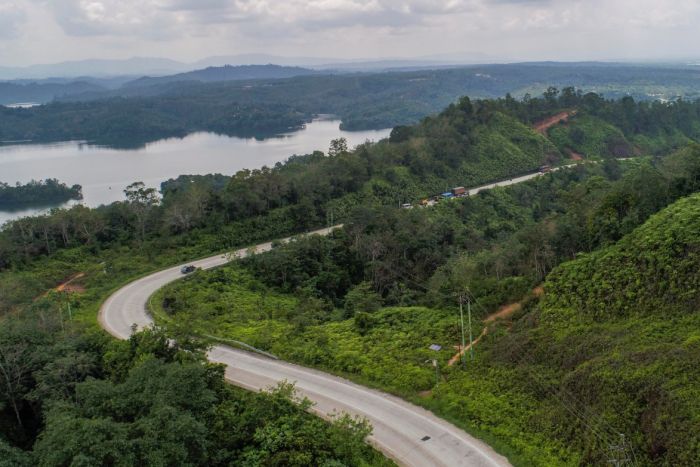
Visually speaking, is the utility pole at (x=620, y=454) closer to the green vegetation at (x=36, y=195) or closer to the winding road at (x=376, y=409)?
the winding road at (x=376, y=409)

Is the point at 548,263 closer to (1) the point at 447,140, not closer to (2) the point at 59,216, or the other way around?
(2) the point at 59,216

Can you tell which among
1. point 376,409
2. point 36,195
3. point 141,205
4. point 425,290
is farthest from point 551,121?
point 36,195

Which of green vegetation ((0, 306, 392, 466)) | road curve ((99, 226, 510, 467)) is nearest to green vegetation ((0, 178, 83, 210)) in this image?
road curve ((99, 226, 510, 467))

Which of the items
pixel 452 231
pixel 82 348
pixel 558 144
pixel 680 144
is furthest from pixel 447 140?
pixel 82 348

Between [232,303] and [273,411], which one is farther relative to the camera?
[232,303]

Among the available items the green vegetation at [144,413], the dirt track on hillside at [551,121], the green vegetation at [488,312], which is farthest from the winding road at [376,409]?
the dirt track on hillside at [551,121]

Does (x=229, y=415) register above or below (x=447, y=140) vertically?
below

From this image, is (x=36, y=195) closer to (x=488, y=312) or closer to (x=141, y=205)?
(x=141, y=205)
